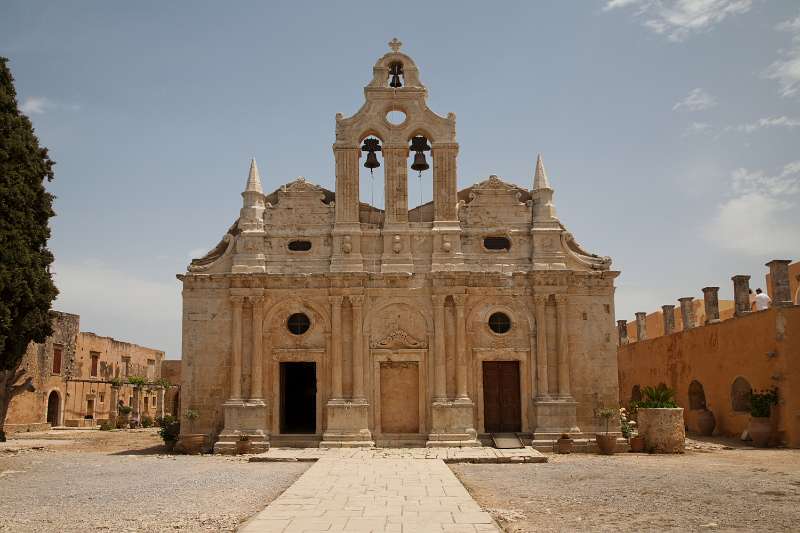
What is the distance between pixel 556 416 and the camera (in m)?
21.1

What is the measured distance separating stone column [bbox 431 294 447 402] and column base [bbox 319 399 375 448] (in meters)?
2.07

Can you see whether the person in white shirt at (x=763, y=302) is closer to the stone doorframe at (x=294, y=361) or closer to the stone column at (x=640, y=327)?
the stone column at (x=640, y=327)

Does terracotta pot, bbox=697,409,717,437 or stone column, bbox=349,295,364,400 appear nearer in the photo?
stone column, bbox=349,295,364,400

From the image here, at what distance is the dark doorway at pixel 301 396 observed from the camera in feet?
76.6

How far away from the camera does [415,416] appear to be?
71.4ft

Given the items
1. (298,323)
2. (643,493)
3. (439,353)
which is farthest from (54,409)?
(643,493)

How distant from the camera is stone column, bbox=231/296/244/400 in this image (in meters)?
21.5

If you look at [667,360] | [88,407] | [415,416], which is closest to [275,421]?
[415,416]

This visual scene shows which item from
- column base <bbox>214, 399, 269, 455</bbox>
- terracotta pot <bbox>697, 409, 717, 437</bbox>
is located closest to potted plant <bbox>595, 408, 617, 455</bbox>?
terracotta pot <bbox>697, 409, 717, 437</bbox>

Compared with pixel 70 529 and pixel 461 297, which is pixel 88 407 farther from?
pixel 70 529

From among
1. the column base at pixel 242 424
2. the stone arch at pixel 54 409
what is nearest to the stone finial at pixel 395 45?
the column base at pixel 242 424

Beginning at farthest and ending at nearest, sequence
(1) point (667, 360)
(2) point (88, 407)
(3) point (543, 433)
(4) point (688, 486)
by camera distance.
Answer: (2) point (88, 407), (1) point (667, 360), (3) point (543, 433), (4) point (688, 486)

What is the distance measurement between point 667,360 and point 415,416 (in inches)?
536

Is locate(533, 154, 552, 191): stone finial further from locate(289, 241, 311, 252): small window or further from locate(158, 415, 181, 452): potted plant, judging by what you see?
locate(158, 415, 181, 452): potted plant
